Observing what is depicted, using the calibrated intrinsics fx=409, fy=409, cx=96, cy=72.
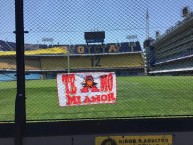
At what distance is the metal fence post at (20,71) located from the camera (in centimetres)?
573

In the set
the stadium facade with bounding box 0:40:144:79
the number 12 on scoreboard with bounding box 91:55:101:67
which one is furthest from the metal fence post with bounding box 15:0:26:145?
the number 12 on scoreboard with bounding box 91:55:101:67

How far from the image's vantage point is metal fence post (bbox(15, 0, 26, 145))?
18.8 ft

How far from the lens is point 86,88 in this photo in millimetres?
5945

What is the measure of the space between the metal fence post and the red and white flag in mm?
555

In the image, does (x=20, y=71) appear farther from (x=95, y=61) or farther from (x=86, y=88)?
(x=95, y=61)

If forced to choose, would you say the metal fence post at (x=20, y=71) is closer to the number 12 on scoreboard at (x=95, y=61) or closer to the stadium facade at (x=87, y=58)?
the stadium facade at (x=87, y=58)

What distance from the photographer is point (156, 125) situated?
5.84 meters

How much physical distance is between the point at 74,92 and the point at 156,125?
1.27 metres

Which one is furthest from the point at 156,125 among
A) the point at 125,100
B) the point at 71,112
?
the point at 125,100

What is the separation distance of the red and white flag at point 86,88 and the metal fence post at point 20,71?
56 centimetres

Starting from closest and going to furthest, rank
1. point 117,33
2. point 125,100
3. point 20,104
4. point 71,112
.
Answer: point 20,104 < point 117,33 < point 71,112 < point 125,100

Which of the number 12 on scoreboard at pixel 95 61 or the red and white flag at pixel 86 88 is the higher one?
the number 12 on scoreboard at pixel 95 61

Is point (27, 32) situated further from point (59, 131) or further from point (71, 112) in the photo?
point (71, 112)

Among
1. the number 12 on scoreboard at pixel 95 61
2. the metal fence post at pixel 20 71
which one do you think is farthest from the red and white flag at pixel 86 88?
the metal fence post at pixel 20 71
